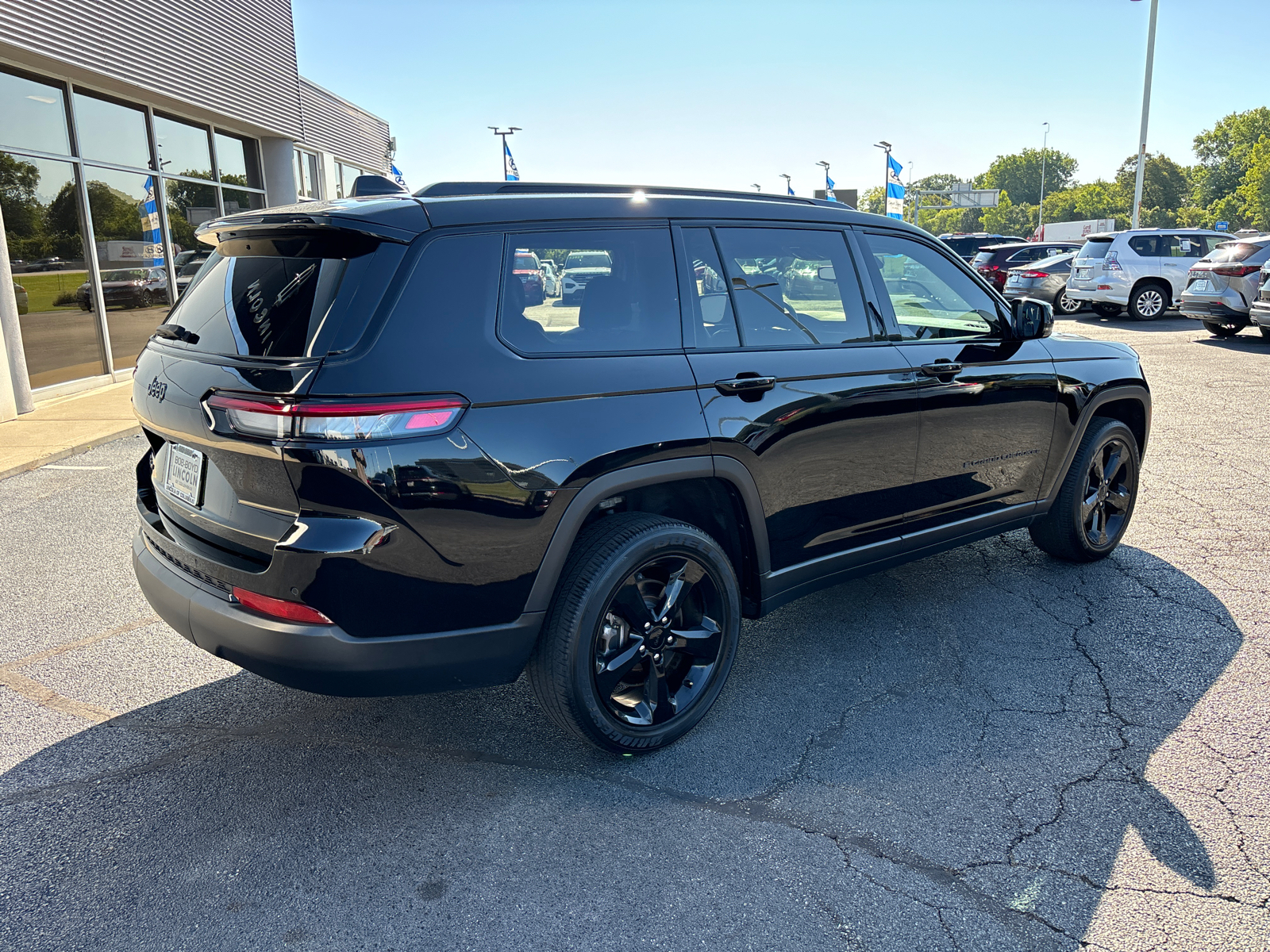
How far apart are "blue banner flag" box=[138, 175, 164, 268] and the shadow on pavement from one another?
11895mm

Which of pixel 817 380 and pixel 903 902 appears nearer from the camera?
pixel 903 902

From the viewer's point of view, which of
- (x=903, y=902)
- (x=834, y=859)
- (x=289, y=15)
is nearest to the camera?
(x=903, y=902)

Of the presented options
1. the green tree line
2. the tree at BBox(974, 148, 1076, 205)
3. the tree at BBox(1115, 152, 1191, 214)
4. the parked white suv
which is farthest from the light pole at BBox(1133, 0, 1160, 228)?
the tree at BBox(974, 148, 1076, 205)

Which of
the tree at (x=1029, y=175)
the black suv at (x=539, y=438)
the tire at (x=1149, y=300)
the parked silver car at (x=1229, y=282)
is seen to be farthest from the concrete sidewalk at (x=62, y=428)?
the tree at (x=1029, y=175)

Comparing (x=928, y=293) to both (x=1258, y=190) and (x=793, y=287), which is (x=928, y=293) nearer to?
(x=793, y=287)

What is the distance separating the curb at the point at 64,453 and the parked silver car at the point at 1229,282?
1498cm

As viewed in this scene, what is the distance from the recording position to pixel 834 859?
255 cm

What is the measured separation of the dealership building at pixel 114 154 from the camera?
10422 millimetres

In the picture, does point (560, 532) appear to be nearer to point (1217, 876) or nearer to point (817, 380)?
point (817, 380)

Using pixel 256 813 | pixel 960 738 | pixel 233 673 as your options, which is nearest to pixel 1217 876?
pixel 960 738

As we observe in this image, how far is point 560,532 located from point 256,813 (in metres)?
1.27

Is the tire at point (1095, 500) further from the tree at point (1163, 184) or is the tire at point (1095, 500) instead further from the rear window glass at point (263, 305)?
the tree at point (1163, 184)

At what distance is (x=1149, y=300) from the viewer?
59.1ft

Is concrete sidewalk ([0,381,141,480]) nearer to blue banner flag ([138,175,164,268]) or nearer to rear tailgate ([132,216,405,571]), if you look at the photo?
blue banner flag ([138,175,164,268])
